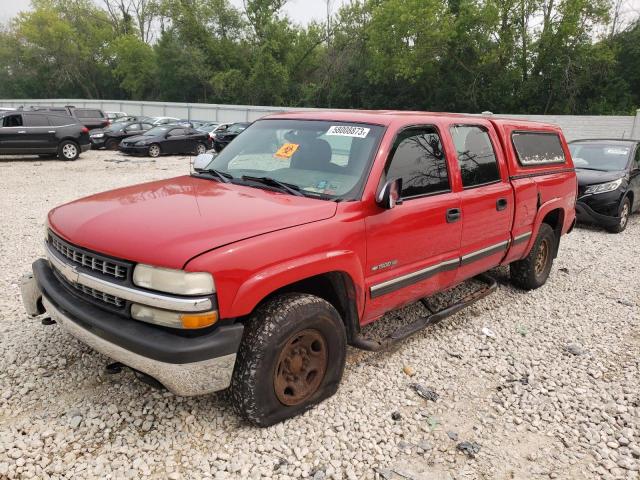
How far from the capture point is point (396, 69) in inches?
1556

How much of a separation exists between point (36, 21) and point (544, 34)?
59.6 meters

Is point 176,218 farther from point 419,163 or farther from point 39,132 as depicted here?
point 39,132

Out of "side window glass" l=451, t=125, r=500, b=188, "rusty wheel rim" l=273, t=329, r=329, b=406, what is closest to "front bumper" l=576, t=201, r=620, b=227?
"side window glass" l=451, t=125, r=500, b=188

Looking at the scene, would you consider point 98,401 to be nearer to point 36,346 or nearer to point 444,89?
point 36,346

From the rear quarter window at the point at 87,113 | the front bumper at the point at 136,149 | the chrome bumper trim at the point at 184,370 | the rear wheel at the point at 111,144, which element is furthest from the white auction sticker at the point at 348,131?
the rear quarter window at the point at 87,113

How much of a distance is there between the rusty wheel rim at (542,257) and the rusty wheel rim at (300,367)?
3.29 m

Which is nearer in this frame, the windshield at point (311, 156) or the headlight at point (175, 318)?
the headlight at point (175, 318)

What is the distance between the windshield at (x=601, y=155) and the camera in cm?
894

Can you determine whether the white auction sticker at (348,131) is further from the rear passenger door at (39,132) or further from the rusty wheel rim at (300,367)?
the rear passenger door at (39,132)

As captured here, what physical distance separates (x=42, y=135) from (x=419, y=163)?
52.6 feet

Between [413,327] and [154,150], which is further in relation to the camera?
[154,150]

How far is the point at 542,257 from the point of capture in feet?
18.0

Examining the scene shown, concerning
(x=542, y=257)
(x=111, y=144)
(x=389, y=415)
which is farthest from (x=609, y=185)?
(x=111, y=144)

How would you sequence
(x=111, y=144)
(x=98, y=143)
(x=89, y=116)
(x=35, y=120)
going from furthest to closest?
(x=89, y=116) < (x=111, y=144) < (x=98, y=143) < (x=35, y=120)
